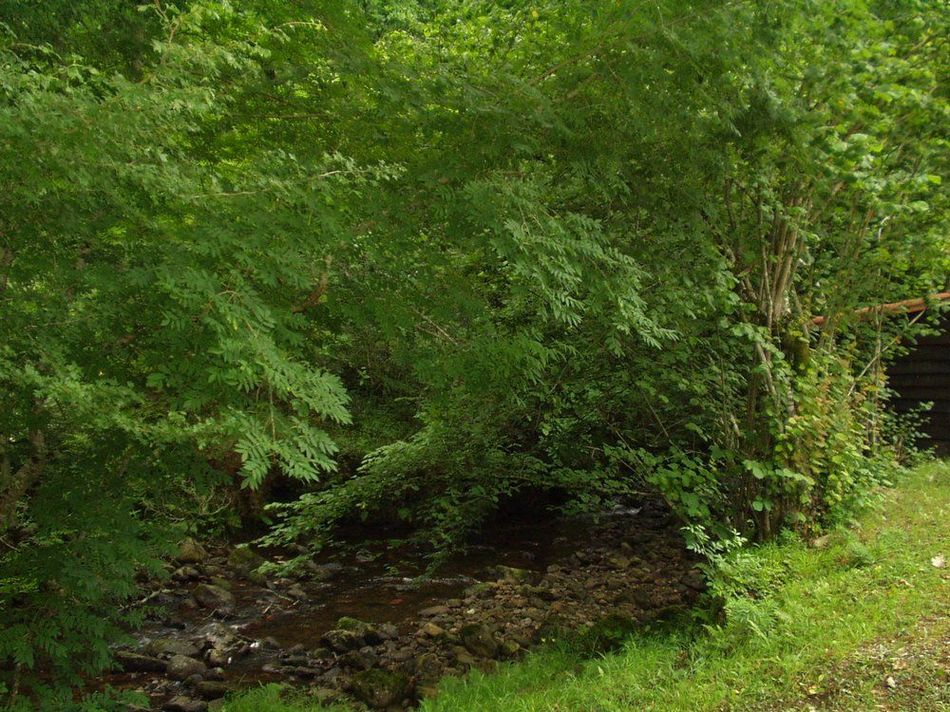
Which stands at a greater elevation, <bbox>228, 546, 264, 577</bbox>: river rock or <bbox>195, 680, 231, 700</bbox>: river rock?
<bbox>228, 546, 264, 577</bbox>: river rock

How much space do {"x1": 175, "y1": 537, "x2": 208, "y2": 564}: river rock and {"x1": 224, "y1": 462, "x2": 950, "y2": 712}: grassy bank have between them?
13.9 ft

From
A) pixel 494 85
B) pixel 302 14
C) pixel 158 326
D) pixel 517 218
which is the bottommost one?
pixel 158 326

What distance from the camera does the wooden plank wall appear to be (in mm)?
8711

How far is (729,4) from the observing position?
4.36m

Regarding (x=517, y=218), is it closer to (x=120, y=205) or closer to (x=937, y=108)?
→ (x=120, y=205)

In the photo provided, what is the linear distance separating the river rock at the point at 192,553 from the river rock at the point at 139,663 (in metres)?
2.89

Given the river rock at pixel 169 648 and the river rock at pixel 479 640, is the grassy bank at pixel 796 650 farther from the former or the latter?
the river rock at pixel 169 648

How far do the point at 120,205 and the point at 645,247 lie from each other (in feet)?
11.8

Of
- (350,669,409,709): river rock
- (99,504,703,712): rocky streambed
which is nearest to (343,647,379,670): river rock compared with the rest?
(99,504,703,712): rocky streambed

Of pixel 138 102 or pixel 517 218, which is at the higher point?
pixel 138 102

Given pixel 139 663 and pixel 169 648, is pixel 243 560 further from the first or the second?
pixel 139 663

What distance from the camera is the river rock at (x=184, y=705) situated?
565cm

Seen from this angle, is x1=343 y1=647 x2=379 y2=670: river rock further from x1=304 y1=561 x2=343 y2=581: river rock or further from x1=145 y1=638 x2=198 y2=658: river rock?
x1=304 y1=561 x2=343 y2=581: river rock

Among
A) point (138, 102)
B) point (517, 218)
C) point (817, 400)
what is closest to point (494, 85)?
point (517, 218)
